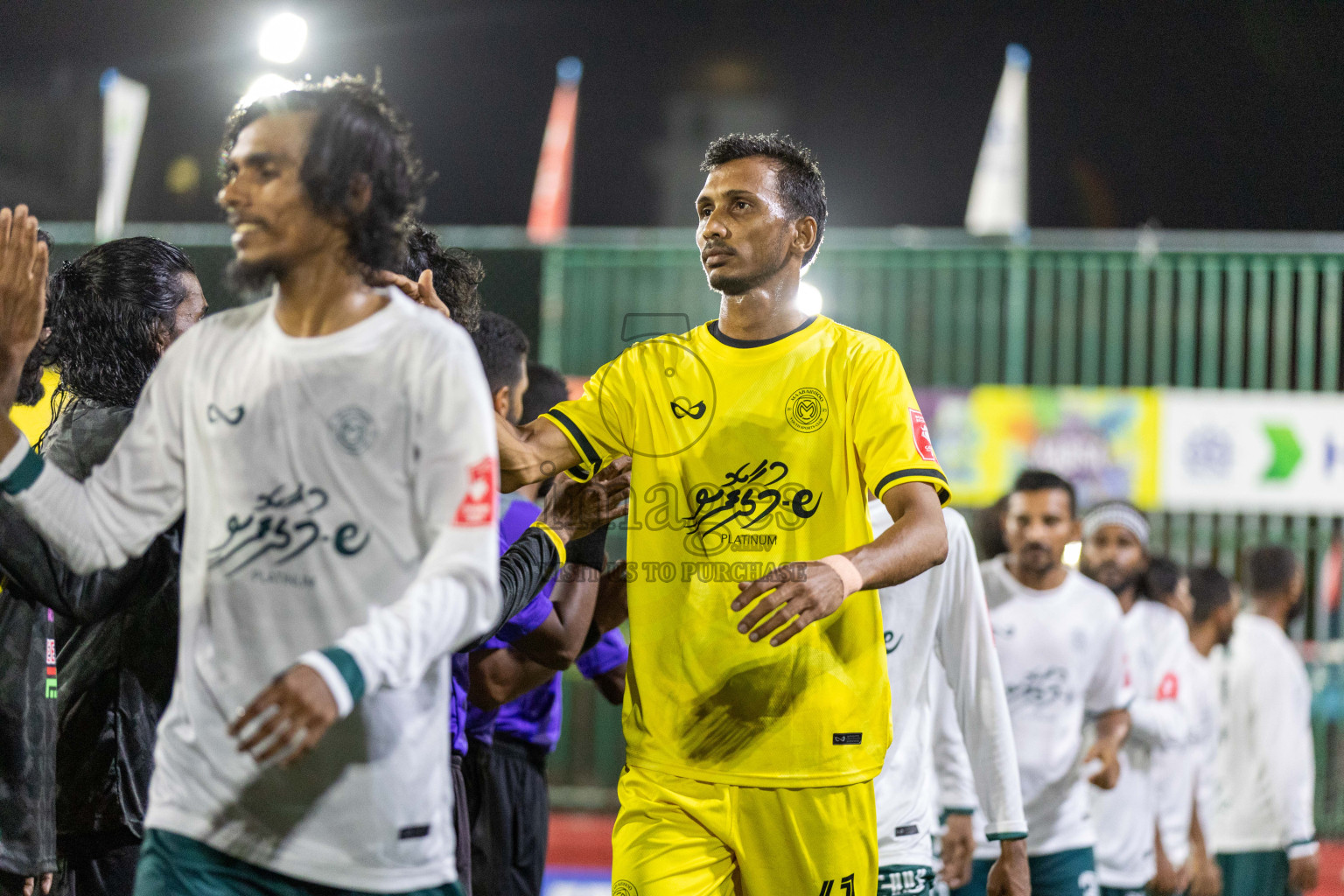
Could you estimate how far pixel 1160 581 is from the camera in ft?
24.4

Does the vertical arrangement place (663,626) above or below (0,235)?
below

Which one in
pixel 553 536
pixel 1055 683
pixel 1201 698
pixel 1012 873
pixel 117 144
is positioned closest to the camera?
pixel 553 536

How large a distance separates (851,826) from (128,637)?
5.60 feet

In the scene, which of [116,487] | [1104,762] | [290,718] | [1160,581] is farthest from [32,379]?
[1160,581]

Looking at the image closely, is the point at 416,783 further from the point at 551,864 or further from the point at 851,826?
the point at 551,864

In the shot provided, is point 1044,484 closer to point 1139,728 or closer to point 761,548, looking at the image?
point 1139,728

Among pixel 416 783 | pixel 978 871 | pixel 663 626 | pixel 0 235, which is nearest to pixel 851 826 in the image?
pixel 663 626

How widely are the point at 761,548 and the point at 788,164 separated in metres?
1.03

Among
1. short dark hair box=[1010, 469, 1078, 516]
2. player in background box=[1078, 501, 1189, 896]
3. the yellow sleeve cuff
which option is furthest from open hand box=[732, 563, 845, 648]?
player in background box=[1078, 501, 1189, 896]

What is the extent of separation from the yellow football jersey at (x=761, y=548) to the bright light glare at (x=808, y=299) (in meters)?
0.19

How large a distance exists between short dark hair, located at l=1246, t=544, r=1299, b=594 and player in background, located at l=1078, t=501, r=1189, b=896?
144cm

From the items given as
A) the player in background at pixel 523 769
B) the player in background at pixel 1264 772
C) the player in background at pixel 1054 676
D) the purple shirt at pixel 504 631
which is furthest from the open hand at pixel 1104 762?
the purple shirt at pixel 504 631

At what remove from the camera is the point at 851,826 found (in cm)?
321

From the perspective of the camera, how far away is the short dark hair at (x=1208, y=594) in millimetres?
7938
